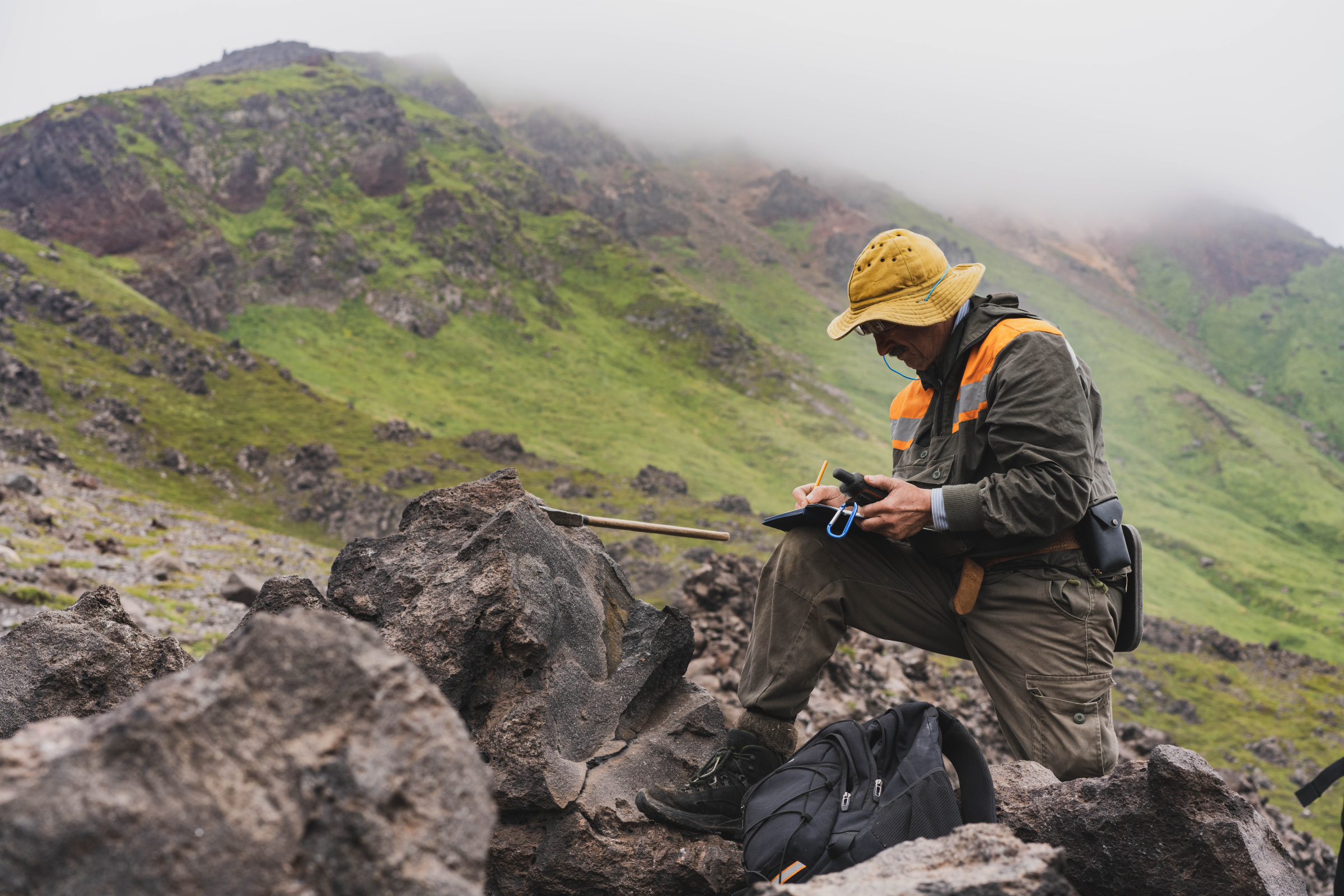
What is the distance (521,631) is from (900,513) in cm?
296

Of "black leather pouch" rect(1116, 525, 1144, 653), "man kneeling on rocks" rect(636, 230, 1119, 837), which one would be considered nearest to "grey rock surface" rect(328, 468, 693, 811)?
"man kneeling on rocks" rect(636, 230, 1119, 837)

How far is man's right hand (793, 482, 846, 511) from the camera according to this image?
5.66 metres

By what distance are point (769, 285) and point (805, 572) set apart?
13517cm

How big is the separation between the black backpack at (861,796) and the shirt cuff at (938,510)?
4.11 feet

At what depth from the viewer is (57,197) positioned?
243 feet

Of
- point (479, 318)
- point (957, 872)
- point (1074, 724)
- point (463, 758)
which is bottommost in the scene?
point (479, 318)

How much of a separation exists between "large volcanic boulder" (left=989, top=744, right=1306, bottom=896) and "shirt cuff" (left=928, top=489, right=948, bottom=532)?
5.78 ft

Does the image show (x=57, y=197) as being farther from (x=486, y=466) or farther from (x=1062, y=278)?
(x=1062, y=278)

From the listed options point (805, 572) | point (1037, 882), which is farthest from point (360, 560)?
point (1037, 882)

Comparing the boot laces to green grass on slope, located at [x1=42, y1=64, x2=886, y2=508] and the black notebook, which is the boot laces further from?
green grass on slope, located at [x1=42, y1=64, x2=886, y2=508]

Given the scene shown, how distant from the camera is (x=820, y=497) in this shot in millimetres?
5781

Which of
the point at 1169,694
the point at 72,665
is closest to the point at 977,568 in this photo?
the point at 72,665

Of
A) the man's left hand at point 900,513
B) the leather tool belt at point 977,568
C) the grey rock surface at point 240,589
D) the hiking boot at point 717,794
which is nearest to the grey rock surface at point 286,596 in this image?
the hiking boot at point 717,794

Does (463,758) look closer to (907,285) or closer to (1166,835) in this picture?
(1166,835)
